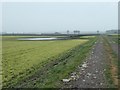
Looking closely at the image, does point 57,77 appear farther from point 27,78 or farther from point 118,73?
point 118,73

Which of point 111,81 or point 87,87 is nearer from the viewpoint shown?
point 87,87

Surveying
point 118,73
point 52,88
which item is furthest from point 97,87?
point 118,73

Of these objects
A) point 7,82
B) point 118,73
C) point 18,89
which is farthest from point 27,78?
point 118,73

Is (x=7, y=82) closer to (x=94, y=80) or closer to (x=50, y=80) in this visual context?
(x=50, y=80)

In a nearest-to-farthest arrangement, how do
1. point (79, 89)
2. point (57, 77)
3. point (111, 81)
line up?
1. point (79, 89)
2. point (111, 81)
3. point (57, 77)

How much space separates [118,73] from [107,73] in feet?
2.33

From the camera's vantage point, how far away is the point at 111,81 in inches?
565

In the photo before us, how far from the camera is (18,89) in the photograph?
13.0 m

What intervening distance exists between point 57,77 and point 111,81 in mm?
3214

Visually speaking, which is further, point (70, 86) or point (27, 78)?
point (27, 78)

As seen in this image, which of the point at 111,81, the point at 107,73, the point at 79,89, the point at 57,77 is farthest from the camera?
the point at 107,73

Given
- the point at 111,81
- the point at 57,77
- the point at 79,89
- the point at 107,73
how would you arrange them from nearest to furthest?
the point at 79,89, the point at 111,81, the point at 57,77, the point at 107,73

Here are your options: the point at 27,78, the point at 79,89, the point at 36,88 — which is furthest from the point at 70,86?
the point at 27,78

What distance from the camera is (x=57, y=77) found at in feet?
51.6
